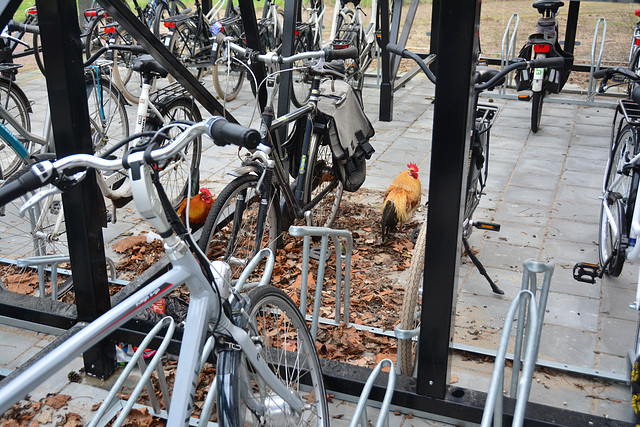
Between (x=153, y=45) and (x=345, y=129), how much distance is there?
1.73 metres

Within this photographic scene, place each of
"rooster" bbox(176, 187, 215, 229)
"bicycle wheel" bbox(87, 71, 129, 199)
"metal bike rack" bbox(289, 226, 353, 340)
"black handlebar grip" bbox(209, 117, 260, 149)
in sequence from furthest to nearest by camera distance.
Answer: "bicycle wheel" bbox(87, 71, 129, 199) < "rooster" bbox(176, 187, 215, 229) < "metal bike rack" bbox(289, 226, 353, 340) < "black handlebar grip" bbox(209, 117, 260, 149)

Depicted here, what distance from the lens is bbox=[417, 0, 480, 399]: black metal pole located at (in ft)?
6.93

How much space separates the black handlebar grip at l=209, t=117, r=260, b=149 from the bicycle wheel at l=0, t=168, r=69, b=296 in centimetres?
211

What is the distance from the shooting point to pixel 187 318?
70.6 inches

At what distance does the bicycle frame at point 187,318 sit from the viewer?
1.41m

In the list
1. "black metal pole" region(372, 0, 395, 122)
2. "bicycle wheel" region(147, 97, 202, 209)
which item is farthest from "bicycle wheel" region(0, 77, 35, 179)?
"black metal pole" region(372, 0, 395, 122)

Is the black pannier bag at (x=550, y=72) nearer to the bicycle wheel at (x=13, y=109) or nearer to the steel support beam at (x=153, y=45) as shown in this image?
the steel support beam at (x=153, y=45)

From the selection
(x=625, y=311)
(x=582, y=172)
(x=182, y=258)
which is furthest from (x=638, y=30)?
(x=182, y=258)

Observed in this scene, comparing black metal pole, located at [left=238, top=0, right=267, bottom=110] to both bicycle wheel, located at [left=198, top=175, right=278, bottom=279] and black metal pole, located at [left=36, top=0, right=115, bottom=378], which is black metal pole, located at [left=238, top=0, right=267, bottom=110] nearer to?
bicycle wheel, located at [left=198, top=175, right=278, bottom=279]

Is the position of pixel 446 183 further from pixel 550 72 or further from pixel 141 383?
pixel 550 72

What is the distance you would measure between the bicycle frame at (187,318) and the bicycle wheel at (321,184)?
2278mm

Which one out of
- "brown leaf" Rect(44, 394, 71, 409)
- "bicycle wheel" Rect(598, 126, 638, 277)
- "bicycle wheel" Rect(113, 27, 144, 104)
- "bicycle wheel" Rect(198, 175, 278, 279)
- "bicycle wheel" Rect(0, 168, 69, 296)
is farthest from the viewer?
"bicycle wheel" Rect(113, 27, 144, 104)

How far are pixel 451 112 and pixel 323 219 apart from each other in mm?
2711

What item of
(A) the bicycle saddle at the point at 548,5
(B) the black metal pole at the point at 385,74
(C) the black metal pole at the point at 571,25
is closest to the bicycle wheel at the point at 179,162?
(B) the black metal pole at the point at 385,74
